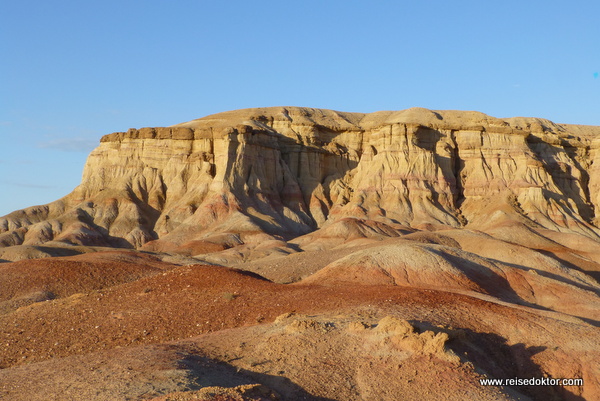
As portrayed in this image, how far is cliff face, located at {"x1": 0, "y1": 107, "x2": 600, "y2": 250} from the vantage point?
3036 inches

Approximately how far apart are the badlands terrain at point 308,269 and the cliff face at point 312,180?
0.32m

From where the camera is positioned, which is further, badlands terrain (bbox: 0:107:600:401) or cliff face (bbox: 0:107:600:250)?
cliff face (bbox: 0:107:600:250)

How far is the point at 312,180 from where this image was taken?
92.4m

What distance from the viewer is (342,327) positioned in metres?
16.3

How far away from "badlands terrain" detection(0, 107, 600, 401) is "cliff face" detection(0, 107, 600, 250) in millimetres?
320

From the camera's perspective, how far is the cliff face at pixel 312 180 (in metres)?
77.1

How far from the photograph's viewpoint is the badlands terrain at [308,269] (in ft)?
46.4

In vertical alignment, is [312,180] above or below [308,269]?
above

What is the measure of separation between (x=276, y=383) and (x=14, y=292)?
71.6 ft

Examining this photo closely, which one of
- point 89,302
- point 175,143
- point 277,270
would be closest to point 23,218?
point 175,143

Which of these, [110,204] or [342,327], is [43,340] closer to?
[342,327]

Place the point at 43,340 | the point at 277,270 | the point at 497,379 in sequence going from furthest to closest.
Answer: the point at 277,270 → the point at 43,340 → the point at 497,379

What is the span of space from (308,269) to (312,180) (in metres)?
54.4

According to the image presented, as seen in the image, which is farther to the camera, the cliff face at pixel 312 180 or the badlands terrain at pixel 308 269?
the cliff face at pixel 312 180
